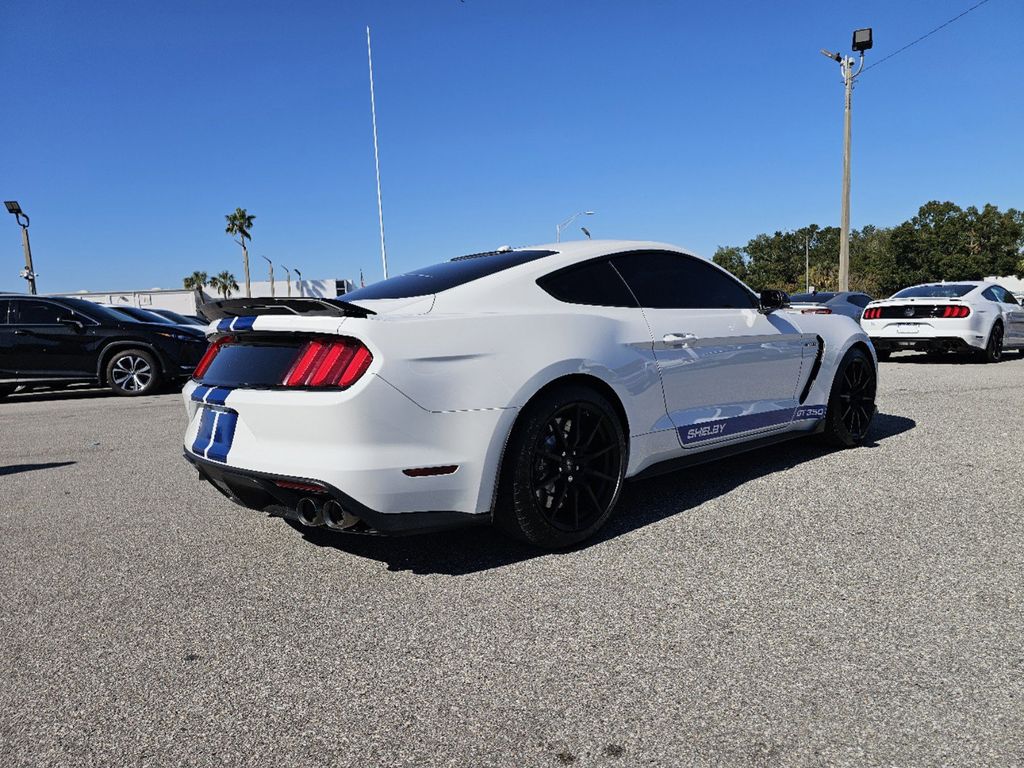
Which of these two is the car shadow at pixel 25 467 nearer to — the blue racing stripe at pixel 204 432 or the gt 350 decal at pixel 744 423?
the blue racing stripe at pixel 204 432

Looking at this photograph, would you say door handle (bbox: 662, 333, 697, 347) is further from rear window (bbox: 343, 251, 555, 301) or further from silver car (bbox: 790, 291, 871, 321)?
silver car (bbox: 790, 291, 871, 321)

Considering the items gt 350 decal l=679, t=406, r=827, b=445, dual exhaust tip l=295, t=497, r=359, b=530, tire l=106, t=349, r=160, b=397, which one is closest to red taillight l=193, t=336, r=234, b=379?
dual exhaust tip l=295, t=497, r=359, b=530

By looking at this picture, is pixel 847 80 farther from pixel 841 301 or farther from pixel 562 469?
pixel 562 469

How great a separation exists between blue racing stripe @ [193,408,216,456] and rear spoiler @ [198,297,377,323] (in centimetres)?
42

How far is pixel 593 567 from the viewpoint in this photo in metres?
2.99

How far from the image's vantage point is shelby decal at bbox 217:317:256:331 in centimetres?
298

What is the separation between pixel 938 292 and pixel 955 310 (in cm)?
57

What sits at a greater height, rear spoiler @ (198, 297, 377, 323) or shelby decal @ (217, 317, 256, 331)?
rear spoiler @ (198, 297, 377, 323)

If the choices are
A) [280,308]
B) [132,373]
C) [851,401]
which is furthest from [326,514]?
[132,373]

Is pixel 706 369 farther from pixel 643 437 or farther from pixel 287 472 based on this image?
pixel 287 472

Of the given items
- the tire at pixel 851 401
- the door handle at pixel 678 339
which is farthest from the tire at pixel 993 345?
the door handle at pixel 678 339

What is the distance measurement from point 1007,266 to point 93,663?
302 feet

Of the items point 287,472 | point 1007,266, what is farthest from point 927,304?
point 1007,266

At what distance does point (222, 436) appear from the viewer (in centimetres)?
300
